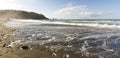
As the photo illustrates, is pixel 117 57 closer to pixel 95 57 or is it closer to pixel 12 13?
pixel 95 57

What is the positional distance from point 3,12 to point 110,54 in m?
183

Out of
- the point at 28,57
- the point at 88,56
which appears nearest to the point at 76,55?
the point at 88,56

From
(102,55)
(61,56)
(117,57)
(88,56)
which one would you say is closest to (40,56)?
(61,56)

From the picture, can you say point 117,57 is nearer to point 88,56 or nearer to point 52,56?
point 88,56

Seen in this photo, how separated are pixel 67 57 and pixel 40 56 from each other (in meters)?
1.30

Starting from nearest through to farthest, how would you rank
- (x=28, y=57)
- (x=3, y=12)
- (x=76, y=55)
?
(x=28, y=57) < (x=76, y=55) < (x=3, y=12)

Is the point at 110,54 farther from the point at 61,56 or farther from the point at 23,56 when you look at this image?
the point at 23,56

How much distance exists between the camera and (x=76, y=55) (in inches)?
354

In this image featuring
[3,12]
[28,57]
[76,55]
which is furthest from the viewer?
[3,12]

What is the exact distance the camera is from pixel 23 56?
28.0 ft

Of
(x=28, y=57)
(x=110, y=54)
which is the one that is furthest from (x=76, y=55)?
(x=28, y=57)

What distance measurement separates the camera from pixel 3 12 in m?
182

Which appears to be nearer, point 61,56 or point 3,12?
point 61,56

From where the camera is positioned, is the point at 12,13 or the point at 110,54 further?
the point at 12,13
